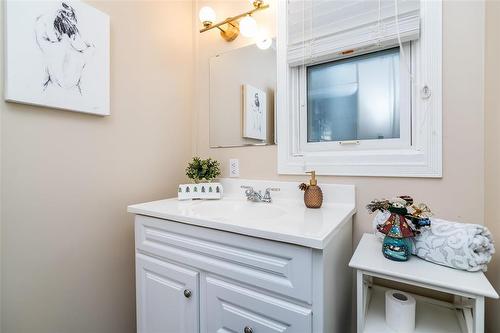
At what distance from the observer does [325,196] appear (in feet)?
3.76

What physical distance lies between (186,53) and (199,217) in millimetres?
1194

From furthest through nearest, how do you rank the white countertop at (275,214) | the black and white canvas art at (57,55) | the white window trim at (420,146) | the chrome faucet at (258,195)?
the chrome faucet at (258,195) < the white window trim at (420,146) < the black and white canvas art at (57,55) < the white countertop at (275,214)

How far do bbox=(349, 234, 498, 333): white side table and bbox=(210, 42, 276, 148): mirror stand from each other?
0.78 metres

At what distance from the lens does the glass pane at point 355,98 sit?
110 centimetres

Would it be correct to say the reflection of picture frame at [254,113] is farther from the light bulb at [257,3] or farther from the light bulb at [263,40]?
the light bulb at [257,3]

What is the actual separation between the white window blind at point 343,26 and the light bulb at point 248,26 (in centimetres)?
20

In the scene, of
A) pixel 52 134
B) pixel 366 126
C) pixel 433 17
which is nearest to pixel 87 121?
pixel 52 134

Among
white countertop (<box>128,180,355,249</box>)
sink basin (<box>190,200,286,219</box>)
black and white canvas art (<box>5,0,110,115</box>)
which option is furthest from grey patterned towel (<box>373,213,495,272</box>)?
black and white canvas art (<box>5,0,110,115</box>)

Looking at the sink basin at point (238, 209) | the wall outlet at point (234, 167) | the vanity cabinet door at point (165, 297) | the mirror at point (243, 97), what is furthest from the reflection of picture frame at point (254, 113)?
the vanity cabinet door at point (165, 297)

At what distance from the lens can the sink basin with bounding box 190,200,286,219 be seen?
3.29 feet

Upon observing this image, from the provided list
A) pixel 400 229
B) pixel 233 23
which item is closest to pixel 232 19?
pixel 233 23

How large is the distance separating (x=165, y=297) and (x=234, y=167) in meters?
0.76

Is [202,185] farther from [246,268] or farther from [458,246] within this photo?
[458,246]

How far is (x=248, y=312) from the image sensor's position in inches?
30.7
